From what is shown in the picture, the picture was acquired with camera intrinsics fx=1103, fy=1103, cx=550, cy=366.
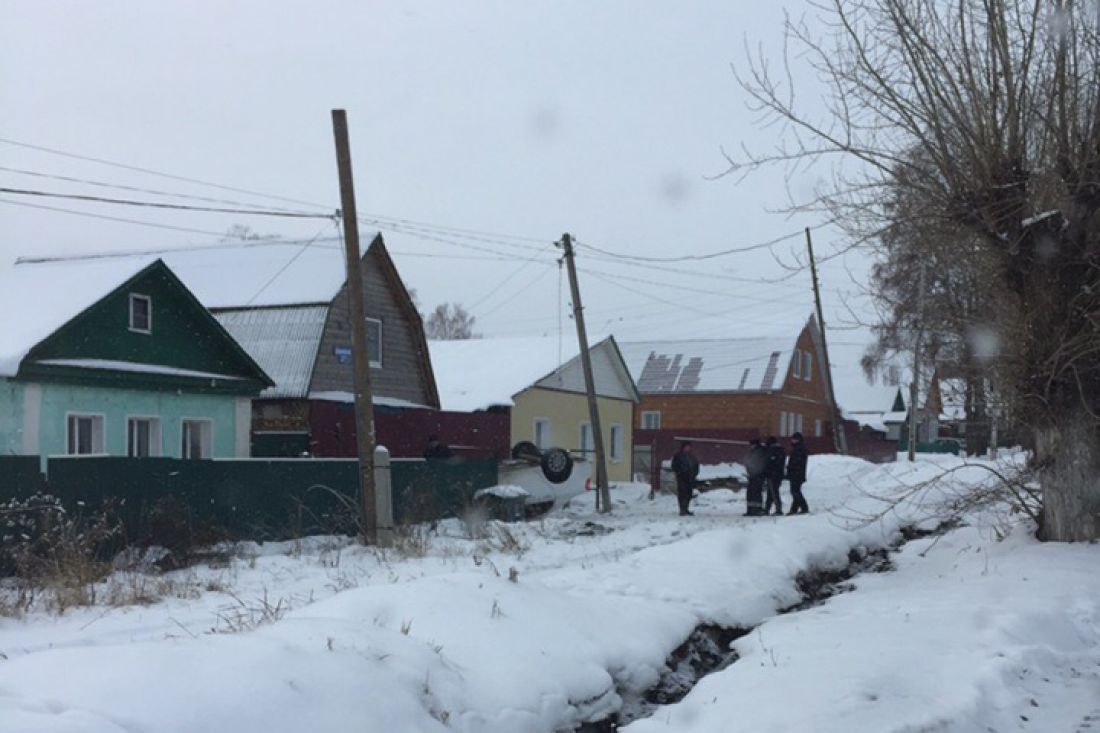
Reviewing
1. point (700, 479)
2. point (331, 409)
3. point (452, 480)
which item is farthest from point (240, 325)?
point (700, 479)

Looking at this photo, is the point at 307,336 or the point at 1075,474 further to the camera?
the point at 307,336

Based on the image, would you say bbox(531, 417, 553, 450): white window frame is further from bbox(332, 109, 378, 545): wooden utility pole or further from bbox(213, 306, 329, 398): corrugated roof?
bbox(332, 109, 378, 545): wooden utility pole

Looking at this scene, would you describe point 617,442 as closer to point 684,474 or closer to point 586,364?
point 586,364

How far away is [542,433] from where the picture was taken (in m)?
31.8

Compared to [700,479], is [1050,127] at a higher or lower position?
higher

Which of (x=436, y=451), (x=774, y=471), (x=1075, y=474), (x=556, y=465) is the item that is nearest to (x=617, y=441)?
(x=556, y=465)

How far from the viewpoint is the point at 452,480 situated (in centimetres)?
2031

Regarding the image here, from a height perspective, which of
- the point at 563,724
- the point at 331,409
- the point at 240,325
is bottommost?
the point at 563,724

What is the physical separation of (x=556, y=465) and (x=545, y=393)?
748 centimetres

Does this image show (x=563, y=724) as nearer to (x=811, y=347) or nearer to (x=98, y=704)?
(x=98, y=704)

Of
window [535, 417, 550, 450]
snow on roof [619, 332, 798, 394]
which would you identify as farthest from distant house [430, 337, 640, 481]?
snow on roof [619, 332, 798, 394]

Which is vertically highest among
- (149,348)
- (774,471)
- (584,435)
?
(149,348)

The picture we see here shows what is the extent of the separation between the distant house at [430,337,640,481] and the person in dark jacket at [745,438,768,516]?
7507 millimetres

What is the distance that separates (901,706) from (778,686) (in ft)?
2.89
